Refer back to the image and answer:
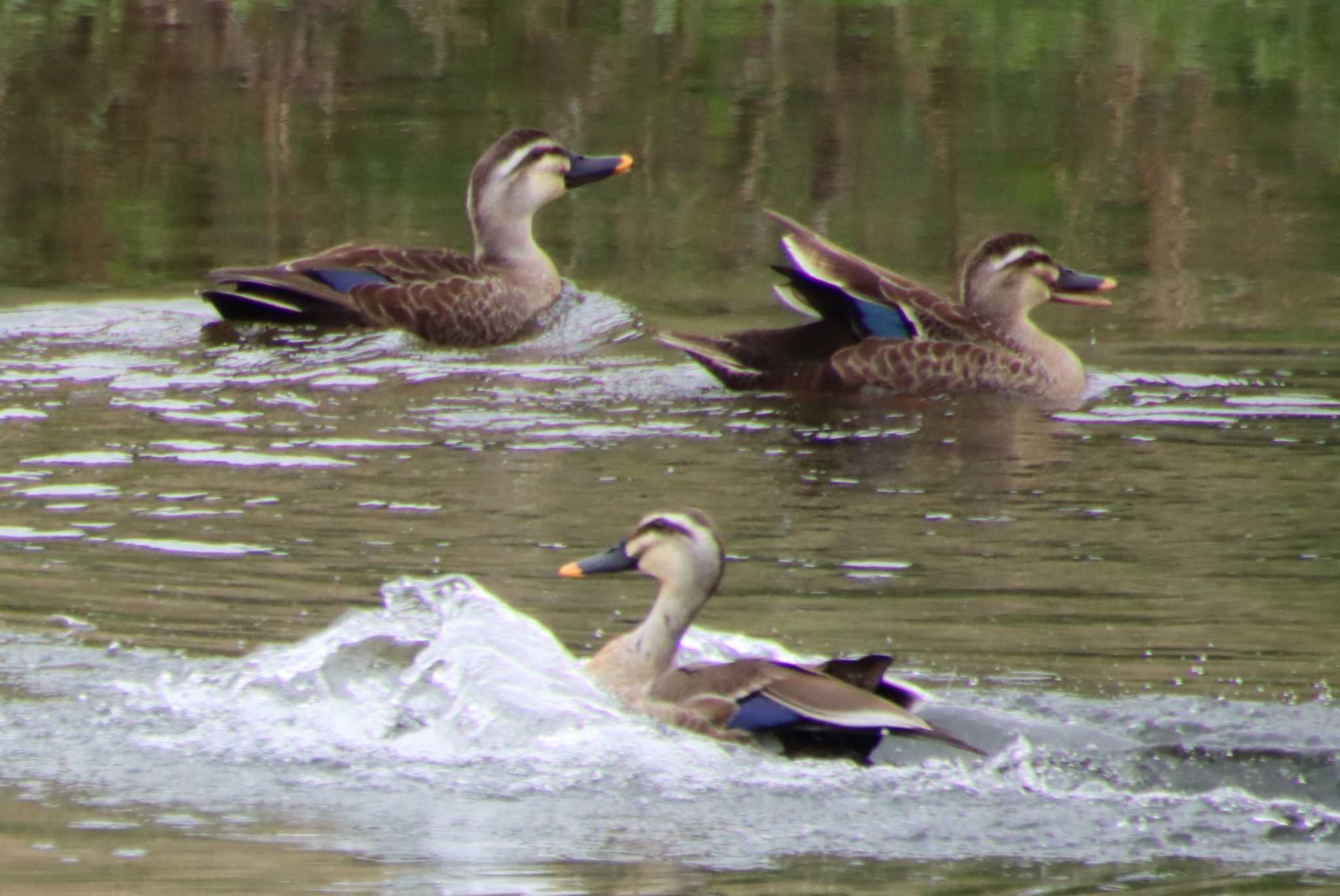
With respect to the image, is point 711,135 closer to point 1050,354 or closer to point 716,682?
point 1050,354

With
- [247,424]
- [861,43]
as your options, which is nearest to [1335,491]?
[247,424]

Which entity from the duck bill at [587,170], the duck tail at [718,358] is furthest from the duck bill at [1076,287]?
the duck bill at [587,170]

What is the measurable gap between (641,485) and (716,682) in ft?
9.19

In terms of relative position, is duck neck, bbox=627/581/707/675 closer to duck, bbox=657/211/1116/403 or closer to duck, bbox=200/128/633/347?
duck, bbox=657/211/1116/403

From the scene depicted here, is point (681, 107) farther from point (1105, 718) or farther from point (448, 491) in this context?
point (1105, 718)

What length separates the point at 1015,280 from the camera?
38.3 ft

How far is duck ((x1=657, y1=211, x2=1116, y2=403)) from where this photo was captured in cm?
1099

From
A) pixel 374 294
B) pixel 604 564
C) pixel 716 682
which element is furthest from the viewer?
pixel 374 294

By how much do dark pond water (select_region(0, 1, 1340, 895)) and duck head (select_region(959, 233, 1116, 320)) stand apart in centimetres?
35

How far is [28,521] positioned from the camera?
8.62 m

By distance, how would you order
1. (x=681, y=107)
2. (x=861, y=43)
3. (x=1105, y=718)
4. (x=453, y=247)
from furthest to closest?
1. (x=861, y=43)
2. (x=681, y=107)
3. (x=453, y=247)
4. (x=1105, y=718)

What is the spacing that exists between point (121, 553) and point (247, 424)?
213 cm

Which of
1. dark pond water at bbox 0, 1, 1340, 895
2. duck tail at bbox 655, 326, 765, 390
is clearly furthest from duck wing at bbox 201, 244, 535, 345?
duck tail at bbox 655, 326, 765, 390

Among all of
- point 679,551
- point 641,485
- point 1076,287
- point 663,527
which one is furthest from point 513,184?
point 679,551
